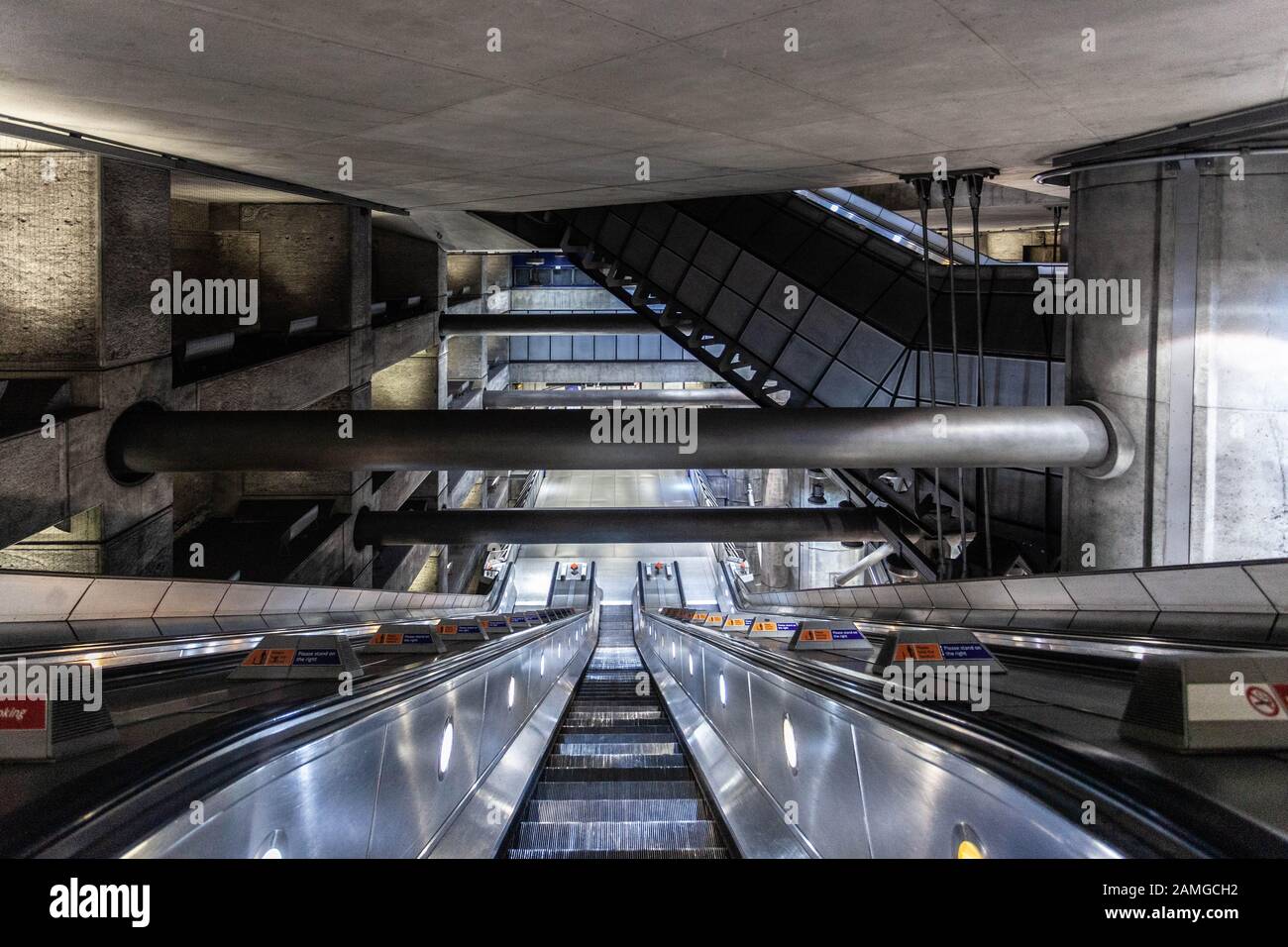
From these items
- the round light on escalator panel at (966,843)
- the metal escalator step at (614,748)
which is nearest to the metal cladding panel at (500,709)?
the metal escalator step at (614,748)

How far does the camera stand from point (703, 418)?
10.5m

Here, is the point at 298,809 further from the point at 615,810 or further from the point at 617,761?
the point at 617,761

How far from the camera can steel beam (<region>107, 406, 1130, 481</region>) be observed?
953cm

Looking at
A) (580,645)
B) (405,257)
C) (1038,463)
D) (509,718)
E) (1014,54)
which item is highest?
(405,257)

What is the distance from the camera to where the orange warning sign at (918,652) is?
11.7 feet

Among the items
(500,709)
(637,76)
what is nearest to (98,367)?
(500,709)

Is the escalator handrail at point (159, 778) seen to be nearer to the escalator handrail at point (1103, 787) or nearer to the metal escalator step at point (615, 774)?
the escalator handrail at point (1103, 787)

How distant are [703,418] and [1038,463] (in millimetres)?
3584

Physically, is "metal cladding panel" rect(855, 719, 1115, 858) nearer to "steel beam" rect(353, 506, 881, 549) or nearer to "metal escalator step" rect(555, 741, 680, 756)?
"metal escalator step" rect(555, 741, 680, 756)

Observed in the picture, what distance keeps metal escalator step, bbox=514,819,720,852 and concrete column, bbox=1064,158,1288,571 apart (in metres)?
6.52

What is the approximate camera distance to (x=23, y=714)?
2.18 m

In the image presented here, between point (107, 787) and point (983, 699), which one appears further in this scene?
point (983, 699)
